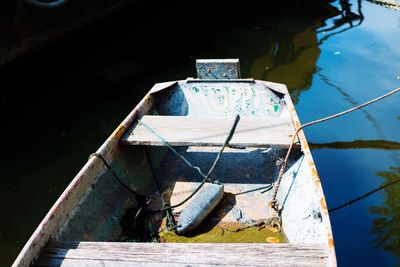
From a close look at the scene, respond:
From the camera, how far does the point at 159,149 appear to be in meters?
4.52

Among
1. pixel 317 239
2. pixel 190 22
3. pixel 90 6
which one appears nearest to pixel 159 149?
pixel 317 239

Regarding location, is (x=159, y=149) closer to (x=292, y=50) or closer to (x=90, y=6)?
(x=292, y=50)

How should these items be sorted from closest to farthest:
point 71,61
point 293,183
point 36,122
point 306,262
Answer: point 306,262 → point 293,183 → point 36,122 → point 71,61

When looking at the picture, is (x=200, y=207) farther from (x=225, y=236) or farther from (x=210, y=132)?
(x=210, y=132)

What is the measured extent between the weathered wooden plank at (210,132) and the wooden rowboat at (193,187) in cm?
1

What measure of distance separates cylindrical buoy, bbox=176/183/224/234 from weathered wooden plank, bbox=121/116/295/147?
1.65ft

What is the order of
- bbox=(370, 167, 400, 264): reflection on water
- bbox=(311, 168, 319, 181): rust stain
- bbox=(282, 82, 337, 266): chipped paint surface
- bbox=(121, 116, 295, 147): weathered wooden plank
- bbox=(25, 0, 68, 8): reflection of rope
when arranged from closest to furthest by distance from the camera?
bbox=(282, 82, 337, 266): chipped paint surface, bbox=(311, 168, 319, 181): rust stain, bbox=(121, 116, 295, 147): weathered wooden plank, bbox=(370, 167, 400, 264): reflection on water, bbox=(25, 0, 68, 8): reflection of rope

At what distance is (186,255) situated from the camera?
2457mm

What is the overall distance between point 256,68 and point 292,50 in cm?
153

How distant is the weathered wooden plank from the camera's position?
3684 mm

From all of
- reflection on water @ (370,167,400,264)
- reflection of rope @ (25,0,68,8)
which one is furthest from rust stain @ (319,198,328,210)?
reflection of rope @ (25,0,68,8)

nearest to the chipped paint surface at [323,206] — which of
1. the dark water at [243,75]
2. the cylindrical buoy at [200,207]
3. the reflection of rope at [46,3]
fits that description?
the cylindrical buoy at [200,207]

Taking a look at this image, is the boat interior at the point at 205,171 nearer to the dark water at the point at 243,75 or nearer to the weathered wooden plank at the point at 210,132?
the weathered wooden plank at the point at 210,132

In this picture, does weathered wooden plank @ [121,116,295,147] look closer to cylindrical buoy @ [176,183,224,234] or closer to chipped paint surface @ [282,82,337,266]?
chipped paint surface @ [282,82,337,266]
